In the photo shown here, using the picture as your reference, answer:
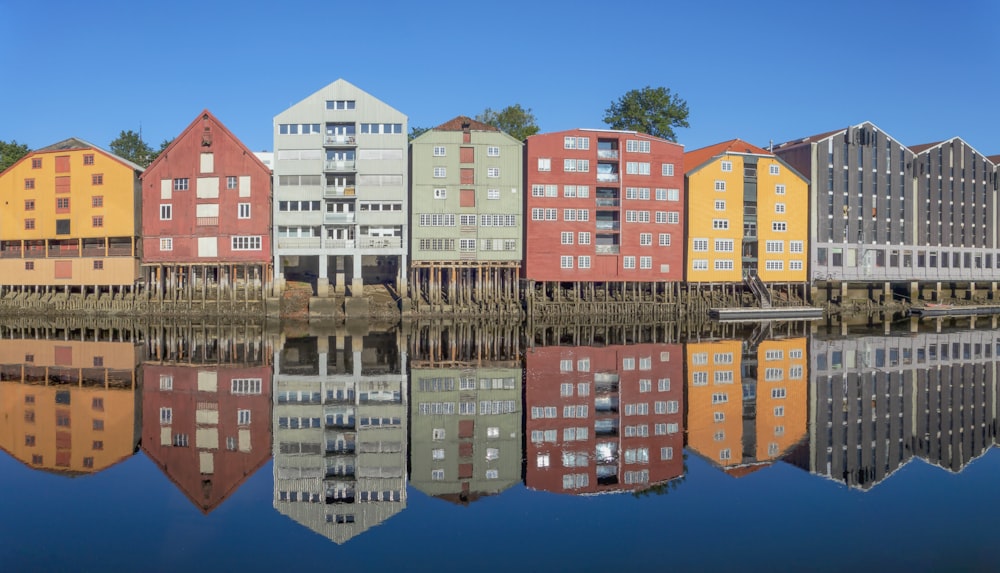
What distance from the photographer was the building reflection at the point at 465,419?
16391 millimetres

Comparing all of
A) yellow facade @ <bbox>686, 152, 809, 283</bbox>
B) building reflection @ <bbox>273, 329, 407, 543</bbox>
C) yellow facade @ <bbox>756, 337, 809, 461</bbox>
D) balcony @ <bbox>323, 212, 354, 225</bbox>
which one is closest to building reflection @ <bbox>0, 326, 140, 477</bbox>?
building reflection @ <bbox>273, 329, 407, 543</bbox>

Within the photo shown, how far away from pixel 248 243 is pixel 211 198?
4764 millimetres

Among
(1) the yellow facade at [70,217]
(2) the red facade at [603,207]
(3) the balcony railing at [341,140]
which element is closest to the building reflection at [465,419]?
(2) the red facade at [603,207]

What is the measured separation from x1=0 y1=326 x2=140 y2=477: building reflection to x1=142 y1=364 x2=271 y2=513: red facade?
741 millimetres

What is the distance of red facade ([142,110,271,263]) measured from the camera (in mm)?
57188

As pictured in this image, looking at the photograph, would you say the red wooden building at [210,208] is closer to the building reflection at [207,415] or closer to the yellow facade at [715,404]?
the building reflection at [207,415]

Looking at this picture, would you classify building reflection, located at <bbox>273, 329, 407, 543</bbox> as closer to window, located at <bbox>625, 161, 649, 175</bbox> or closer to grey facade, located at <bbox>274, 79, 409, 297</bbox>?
grey facade, located at <bbox>274, 79, 409, 297</bbox>

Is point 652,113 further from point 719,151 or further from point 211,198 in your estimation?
point 211,198

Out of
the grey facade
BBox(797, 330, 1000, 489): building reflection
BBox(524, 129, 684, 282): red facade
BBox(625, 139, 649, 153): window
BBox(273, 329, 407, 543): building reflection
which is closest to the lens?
BBox(273, 329, 407, 543): building reflection

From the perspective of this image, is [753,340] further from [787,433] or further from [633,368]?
[787,433]

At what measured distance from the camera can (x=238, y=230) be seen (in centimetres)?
5722

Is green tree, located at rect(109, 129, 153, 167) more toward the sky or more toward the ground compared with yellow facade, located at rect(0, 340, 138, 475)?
more toward the sky

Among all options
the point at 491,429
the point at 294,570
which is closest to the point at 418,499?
the point at 294,570

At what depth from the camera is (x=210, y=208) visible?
57.7 metres
